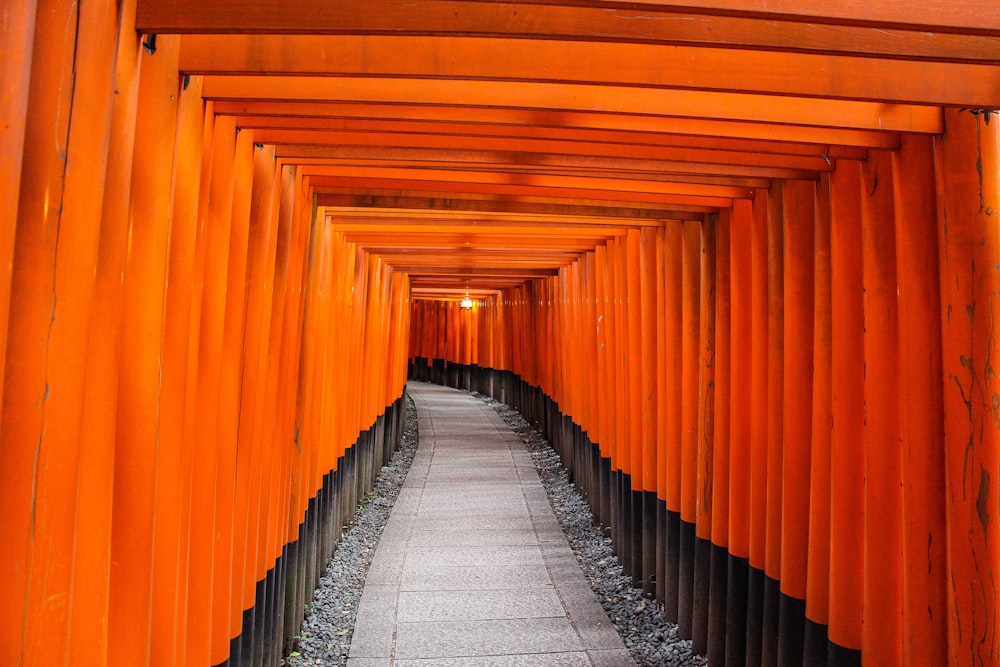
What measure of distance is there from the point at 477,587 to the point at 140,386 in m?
4.80

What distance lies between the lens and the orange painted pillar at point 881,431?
3193 millimetres

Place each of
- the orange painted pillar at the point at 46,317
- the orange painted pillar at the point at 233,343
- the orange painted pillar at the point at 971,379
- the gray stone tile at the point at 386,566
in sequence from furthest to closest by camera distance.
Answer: the gray stone tile at the point at 386,566 → the orange painted pillar at the point at 233,343 → the orange painted pillar at the point at 971,379 → the orange painted pillar at the point at 46,317

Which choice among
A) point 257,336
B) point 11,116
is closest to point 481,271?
point 257,336

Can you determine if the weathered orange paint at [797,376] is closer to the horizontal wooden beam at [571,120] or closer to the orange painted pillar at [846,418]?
the orange painted pillar at [846,418]

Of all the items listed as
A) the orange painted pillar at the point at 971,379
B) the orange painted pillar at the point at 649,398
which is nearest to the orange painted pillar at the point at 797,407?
the orange painted pillar at the point at 971,379

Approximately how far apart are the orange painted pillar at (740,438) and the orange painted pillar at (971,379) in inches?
78.0

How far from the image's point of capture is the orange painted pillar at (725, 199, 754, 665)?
4844 mm

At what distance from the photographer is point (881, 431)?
3.26 meters

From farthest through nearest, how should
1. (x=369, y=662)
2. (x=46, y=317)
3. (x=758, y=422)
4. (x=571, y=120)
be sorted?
(x=369, y=662) < (x=758, y=422) < (x=571, y=120) < (x=46, y=317)

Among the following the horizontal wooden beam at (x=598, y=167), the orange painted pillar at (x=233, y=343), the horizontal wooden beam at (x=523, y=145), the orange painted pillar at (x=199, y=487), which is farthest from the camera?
the horizontal wooden beam at (x=598, y=167)

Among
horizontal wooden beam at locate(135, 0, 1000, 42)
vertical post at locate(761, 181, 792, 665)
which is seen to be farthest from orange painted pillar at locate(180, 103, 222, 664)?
vertical post at locate(761, 181, 792, 665)

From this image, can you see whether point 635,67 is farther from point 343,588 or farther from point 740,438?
point 343,588

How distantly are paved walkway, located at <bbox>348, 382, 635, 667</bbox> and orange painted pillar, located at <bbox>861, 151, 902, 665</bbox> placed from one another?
2.54 m

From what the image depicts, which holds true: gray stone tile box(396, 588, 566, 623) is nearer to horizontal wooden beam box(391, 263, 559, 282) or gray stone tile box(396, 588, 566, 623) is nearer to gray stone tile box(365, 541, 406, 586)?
gray stone tile box(365, 541, 406, 586)
